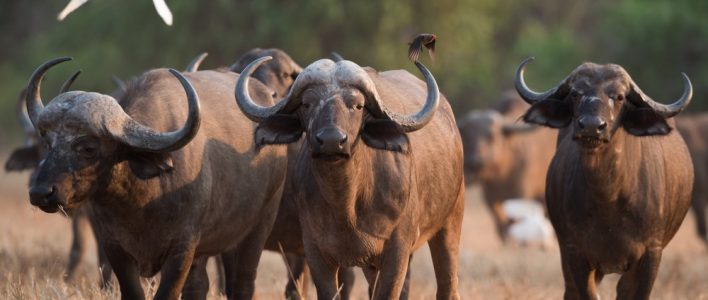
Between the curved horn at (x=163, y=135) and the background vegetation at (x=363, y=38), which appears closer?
the curved horn at (x=163, y=135)

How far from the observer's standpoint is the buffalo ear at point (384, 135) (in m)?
7.41

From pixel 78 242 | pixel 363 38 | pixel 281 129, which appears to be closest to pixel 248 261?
pixel 281 129

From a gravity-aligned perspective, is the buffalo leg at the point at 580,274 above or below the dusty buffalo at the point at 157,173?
below

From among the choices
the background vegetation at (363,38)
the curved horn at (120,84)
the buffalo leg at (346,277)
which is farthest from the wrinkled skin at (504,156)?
the buffalo leg at (346,277)

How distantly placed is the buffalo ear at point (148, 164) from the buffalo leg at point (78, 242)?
200 inches

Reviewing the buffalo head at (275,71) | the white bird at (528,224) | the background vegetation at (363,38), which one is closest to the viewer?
the buffalo head at (275,71)

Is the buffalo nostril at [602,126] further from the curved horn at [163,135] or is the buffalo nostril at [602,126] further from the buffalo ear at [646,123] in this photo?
the curved horn at [163,135]

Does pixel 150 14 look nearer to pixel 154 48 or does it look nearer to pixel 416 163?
pixel 154 48

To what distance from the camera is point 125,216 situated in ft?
25.1

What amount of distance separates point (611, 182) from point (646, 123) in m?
0.46

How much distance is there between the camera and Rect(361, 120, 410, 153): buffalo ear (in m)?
7.41

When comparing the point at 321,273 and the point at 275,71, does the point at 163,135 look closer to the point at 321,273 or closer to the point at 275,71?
the point at 321,273

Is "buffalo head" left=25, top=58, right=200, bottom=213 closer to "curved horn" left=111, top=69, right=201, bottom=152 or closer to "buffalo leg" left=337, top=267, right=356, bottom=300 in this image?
"curved horn" left=111, top=69, right=201, bottom=152

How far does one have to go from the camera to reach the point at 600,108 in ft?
27.2
